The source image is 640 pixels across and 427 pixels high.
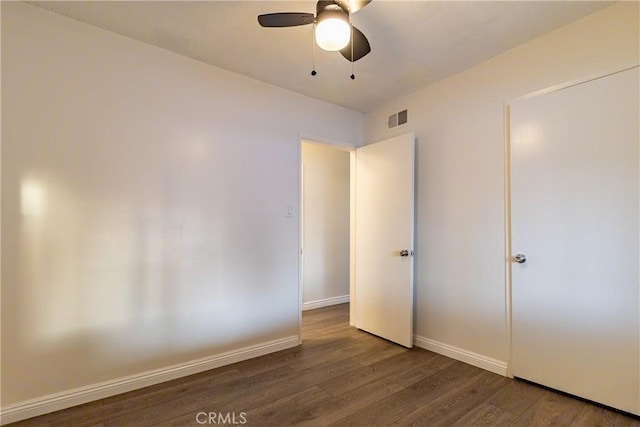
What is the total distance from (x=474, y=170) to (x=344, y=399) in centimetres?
209

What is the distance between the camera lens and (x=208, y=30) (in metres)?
2.16

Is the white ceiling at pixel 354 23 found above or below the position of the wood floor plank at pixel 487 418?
above

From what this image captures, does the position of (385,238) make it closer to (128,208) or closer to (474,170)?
(474,170)

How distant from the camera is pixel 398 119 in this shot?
332 centimetres

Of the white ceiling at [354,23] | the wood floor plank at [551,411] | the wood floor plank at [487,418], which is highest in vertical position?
the white ceiling at [354,23]

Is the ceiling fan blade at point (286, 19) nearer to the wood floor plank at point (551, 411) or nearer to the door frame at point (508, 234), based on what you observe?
the door frame at point (508, 234)

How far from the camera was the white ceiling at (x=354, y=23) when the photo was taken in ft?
6.33

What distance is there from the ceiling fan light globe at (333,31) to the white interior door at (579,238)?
1.60 m

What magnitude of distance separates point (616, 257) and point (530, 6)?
166 centimetres

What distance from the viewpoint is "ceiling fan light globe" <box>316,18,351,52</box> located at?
156 centimetres

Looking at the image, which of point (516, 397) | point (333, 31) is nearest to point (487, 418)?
point (516, 397)

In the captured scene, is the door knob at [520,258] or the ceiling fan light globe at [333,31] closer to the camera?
the ceiling fan light globe at [333,31]

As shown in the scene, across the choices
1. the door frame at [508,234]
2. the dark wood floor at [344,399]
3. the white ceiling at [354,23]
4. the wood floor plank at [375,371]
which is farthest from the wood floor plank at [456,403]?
the white ceiling at [354,23]

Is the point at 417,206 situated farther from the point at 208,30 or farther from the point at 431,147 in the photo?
the point at 208,30
